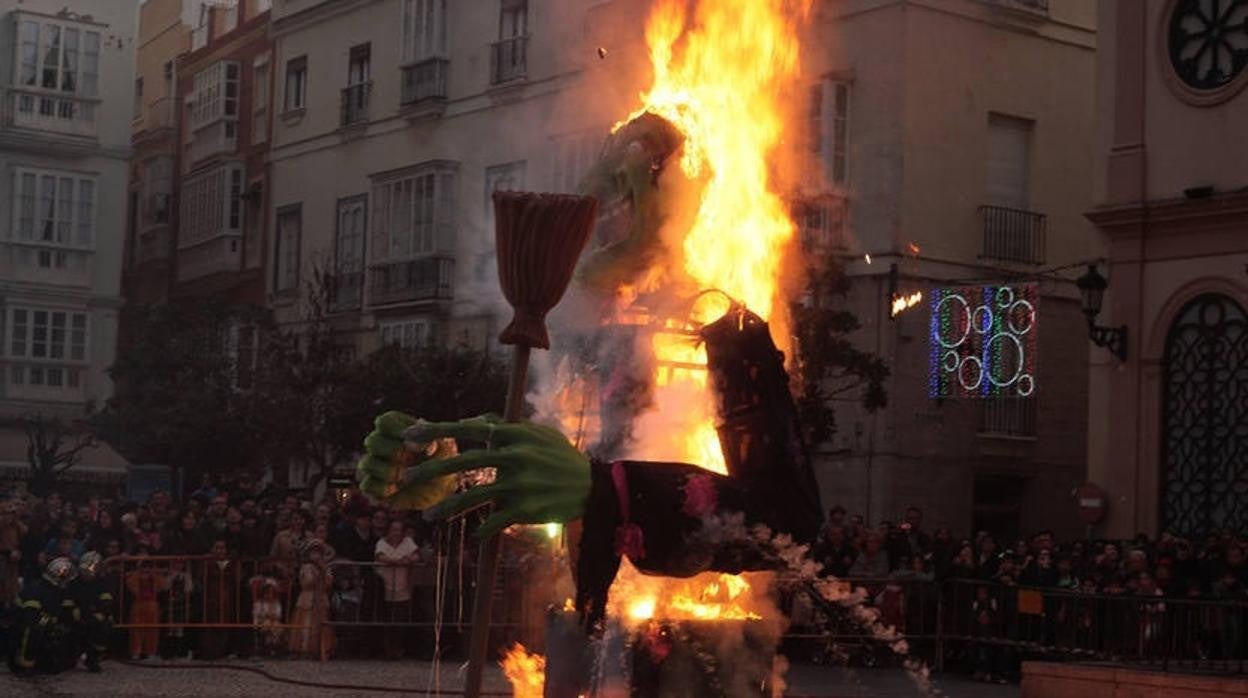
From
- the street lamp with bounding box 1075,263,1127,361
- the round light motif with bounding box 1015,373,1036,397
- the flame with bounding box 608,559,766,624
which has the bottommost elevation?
the flame with bounding box 608,559,766,624

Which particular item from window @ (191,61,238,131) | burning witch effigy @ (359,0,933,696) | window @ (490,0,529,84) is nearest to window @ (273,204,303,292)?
window @ (191,61,238,131)

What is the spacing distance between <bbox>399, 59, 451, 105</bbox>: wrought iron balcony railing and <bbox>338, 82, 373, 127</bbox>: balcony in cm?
203

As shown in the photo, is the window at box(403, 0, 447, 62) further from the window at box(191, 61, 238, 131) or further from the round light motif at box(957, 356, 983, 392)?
the round light motif at box(957, 356, 983, 392)

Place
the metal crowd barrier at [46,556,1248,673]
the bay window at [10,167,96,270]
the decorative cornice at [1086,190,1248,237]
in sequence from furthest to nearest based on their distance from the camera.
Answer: the bay window at [10,167,96,270] < the decorative cornice at [1086,190,1248,237] < the metal crowd barrier at [46,556,1248,673]

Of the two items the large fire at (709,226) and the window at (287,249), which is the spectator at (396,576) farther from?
the window at (287,249)

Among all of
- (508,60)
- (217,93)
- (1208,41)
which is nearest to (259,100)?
(217,93)

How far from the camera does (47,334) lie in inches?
1677

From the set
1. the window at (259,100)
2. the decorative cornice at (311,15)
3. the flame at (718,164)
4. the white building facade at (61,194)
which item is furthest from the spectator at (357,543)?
the white building facade at (61,194)

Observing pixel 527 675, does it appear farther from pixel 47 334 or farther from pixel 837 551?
pixel 47 334

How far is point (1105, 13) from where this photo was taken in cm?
2230

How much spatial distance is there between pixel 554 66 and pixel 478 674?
2217 cm

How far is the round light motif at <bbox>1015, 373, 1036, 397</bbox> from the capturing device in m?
22.3

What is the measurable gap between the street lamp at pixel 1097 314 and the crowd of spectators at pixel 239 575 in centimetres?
705

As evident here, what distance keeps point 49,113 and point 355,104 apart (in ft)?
34.1
